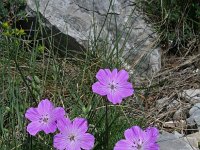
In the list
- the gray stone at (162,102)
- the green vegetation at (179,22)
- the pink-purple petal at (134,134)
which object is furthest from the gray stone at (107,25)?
the pink-purple petal at (134,134)

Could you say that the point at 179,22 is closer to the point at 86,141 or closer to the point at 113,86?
the point at 113,86

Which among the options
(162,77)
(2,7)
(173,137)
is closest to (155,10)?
(162,77)

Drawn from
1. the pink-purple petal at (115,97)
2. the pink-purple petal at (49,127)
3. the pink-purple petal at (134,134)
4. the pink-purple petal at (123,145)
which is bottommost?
the pink-purple petal at (123,145)

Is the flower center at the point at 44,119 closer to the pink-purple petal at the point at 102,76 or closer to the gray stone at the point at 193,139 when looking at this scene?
the pink-purple petal at the point at 102,76

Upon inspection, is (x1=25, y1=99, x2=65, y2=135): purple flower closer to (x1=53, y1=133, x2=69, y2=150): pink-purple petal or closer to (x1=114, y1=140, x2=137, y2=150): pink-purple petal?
(x1=53, y1=133, x2=69, y2=150): pink-purple petal

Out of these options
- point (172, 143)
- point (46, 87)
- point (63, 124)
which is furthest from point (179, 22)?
point (63, 124)

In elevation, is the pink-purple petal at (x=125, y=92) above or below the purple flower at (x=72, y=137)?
above

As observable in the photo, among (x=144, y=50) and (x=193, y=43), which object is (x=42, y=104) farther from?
(x=193, y=43)

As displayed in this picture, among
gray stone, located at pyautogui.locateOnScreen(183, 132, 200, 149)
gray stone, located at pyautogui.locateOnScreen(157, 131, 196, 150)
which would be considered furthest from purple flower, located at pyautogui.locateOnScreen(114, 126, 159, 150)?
gray stone, located at pyautogui.locateOnScreen(183, 132, 200, 149)
